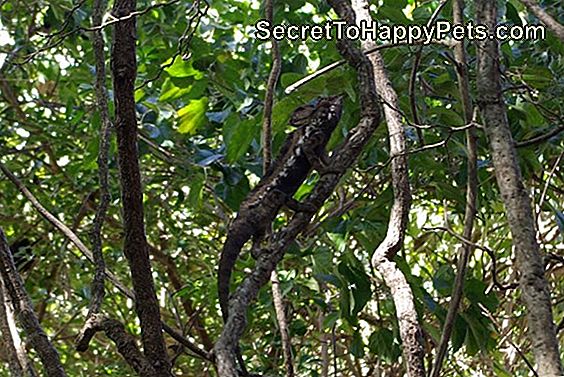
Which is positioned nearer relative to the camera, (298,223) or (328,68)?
(298,223)

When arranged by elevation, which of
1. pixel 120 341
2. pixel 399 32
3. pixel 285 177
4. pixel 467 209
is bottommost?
pixel 120 341

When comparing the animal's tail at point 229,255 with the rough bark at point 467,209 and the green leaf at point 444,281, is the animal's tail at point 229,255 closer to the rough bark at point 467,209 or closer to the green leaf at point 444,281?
the rough bark at point 467,209

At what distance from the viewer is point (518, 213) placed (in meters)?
0.80

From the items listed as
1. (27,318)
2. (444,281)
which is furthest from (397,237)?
Answer: (444,281)

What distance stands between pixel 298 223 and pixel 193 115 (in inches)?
36.5

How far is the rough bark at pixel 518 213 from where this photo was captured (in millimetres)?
735

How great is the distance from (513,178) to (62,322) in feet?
8.47

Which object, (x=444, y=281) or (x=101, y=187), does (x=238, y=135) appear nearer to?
(x=444, y=281)

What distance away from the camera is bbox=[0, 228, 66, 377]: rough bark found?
767 mm

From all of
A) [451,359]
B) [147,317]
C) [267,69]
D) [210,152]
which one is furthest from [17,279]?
[451,359]

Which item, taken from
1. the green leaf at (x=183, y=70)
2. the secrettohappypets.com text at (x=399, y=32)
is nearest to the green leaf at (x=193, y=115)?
the green leaf at (x=183, y=70)

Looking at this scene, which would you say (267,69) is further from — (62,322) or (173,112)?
(62,322)

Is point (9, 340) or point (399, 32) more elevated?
point (399, 32)

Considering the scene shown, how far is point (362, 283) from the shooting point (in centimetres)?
134
